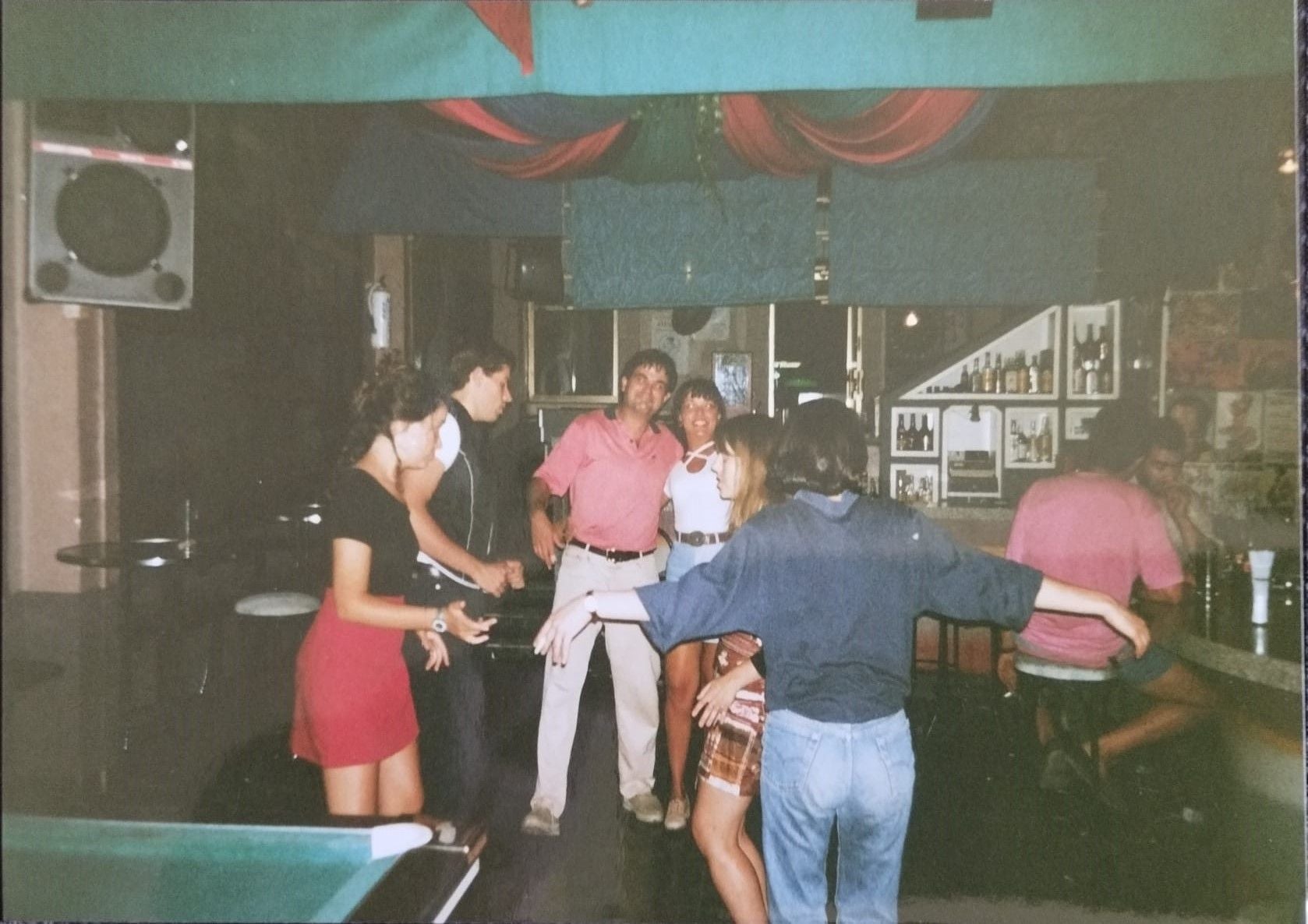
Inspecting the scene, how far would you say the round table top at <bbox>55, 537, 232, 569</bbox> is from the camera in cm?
249

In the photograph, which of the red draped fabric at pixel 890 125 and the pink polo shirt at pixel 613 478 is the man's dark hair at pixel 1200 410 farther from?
the pink polo shirt at pixel 613 478

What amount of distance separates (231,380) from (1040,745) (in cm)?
345

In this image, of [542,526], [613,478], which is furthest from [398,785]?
[613,478]

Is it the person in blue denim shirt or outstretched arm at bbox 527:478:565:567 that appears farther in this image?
outstretched arm at bbox 527:478:565:567

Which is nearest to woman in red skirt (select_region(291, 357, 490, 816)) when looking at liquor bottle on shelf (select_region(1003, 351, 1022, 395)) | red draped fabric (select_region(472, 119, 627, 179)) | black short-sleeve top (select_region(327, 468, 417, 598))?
black short-sleeve top (select_region(327, 468, 417, 598))

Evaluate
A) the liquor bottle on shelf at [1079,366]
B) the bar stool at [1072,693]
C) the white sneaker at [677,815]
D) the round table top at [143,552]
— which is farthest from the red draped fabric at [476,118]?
the bar stool at [1072,693]

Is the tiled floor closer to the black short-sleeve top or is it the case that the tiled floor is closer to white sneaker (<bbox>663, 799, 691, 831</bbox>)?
white sneaker (<bbox>663, 799, 691, 831</bbox>)

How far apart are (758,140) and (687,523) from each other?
4.12 ft

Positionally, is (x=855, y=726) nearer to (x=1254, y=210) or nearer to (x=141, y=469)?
(x=1254, y=210)

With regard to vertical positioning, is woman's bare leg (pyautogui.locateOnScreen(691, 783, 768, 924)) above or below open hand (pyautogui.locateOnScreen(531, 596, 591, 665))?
below

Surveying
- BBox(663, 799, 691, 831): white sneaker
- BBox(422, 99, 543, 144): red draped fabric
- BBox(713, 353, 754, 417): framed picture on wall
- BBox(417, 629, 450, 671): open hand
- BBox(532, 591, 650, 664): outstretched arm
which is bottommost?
BBox(663, 799, 691, 831): white sneaker

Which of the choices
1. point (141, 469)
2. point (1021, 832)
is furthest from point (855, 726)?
point (141, 469)

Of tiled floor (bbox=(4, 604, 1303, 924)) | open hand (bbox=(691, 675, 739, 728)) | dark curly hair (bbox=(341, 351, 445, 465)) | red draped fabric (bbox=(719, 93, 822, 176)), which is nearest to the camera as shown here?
open hand (bbox=(691, 675, 739, 728))

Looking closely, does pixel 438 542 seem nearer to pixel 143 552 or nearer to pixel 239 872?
pixel 143 552
